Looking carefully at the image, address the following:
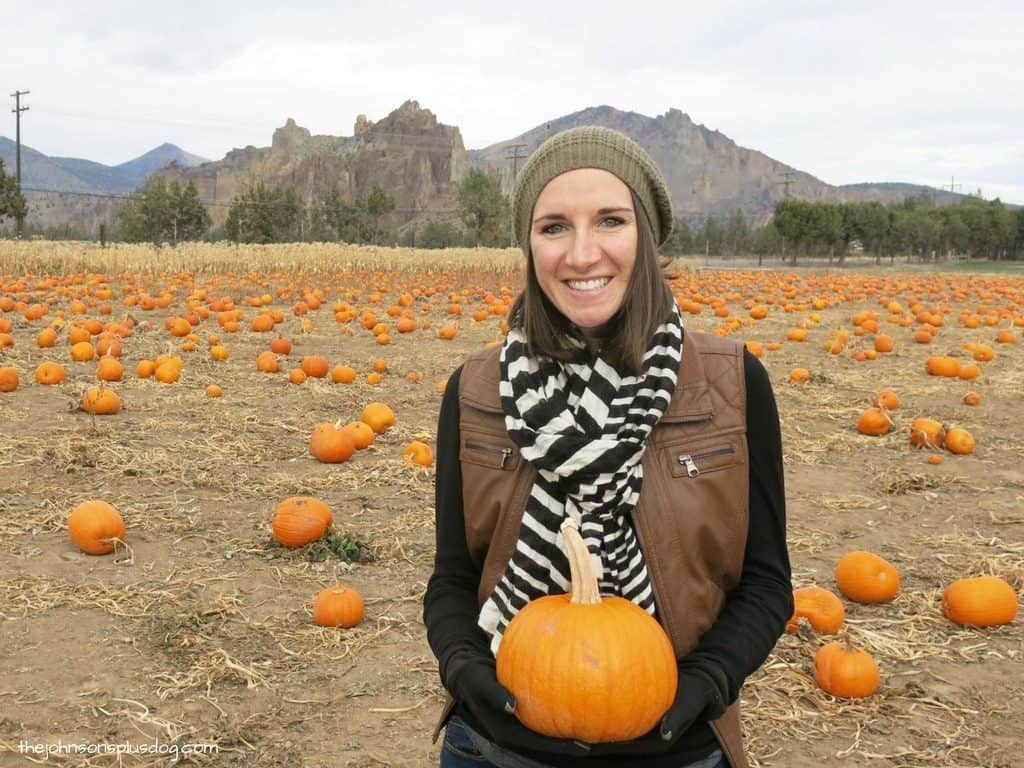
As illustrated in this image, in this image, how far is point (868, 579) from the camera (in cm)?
451

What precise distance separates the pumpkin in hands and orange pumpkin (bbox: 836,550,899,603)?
3193mm

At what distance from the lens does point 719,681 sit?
1.74 metres

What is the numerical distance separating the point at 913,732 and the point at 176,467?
5021mm

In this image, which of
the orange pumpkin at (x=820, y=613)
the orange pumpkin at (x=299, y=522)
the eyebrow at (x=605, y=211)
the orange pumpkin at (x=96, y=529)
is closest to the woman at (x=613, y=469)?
the eyebrow at (x=605, y=211)

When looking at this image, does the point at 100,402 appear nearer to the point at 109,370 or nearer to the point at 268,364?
the point at 109,370

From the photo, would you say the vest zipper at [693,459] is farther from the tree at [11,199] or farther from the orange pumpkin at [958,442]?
the tree at [11,199]

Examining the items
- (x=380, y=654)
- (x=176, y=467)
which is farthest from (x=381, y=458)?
(x=380, y=654)

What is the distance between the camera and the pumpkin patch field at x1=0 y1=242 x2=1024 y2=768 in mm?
3357

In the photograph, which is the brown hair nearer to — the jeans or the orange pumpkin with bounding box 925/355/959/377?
the jeans

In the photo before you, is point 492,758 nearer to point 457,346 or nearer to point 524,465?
point 524,465

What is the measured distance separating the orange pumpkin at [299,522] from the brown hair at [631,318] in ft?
10.9

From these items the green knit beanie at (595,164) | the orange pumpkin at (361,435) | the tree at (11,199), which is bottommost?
the orange pumpkin at (361,435)

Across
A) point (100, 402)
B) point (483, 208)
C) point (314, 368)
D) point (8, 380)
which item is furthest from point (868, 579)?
point (483, 208)

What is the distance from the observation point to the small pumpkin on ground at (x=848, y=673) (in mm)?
3588
